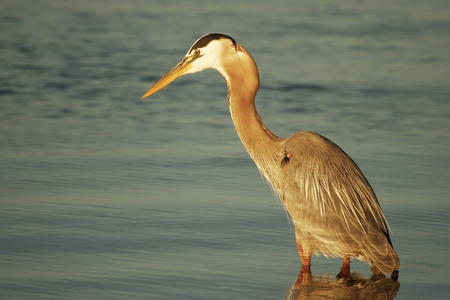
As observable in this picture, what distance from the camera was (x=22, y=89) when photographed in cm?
1142

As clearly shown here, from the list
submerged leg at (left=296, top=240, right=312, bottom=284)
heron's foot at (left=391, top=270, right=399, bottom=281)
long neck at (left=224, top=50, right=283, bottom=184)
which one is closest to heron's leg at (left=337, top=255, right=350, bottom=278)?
submerged leg at (left=296, top=240, right=312, bottom=284)

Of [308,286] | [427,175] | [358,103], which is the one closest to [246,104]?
[308,286]

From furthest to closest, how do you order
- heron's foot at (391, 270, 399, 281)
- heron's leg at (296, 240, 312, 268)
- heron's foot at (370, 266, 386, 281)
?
heron's leg at (296, 240, 312, 268)
heron's foot at (370, 266, 386, 281)
heron's foot at (391, 270, 399, 281)

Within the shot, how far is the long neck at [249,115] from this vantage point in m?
6.77

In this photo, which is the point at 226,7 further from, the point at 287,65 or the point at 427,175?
the point at 427,175

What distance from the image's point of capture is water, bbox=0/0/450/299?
20.4 feet

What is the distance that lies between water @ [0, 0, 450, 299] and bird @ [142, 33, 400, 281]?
9.8 inches

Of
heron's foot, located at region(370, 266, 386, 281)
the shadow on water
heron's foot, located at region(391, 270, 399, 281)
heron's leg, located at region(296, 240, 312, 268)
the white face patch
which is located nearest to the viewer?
the shadow on water

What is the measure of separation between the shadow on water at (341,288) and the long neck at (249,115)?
97 cm

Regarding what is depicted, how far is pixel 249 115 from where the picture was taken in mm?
6828

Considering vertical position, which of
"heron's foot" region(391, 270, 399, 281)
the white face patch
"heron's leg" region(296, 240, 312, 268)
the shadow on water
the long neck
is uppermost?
the white face patch

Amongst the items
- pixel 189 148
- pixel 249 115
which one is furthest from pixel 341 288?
pixel 189 148

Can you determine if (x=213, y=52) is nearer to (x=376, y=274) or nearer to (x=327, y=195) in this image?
(x=327, y=195)

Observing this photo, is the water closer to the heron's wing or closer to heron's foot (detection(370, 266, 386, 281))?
heron's foot (detection(370, 266, 386, 281))
